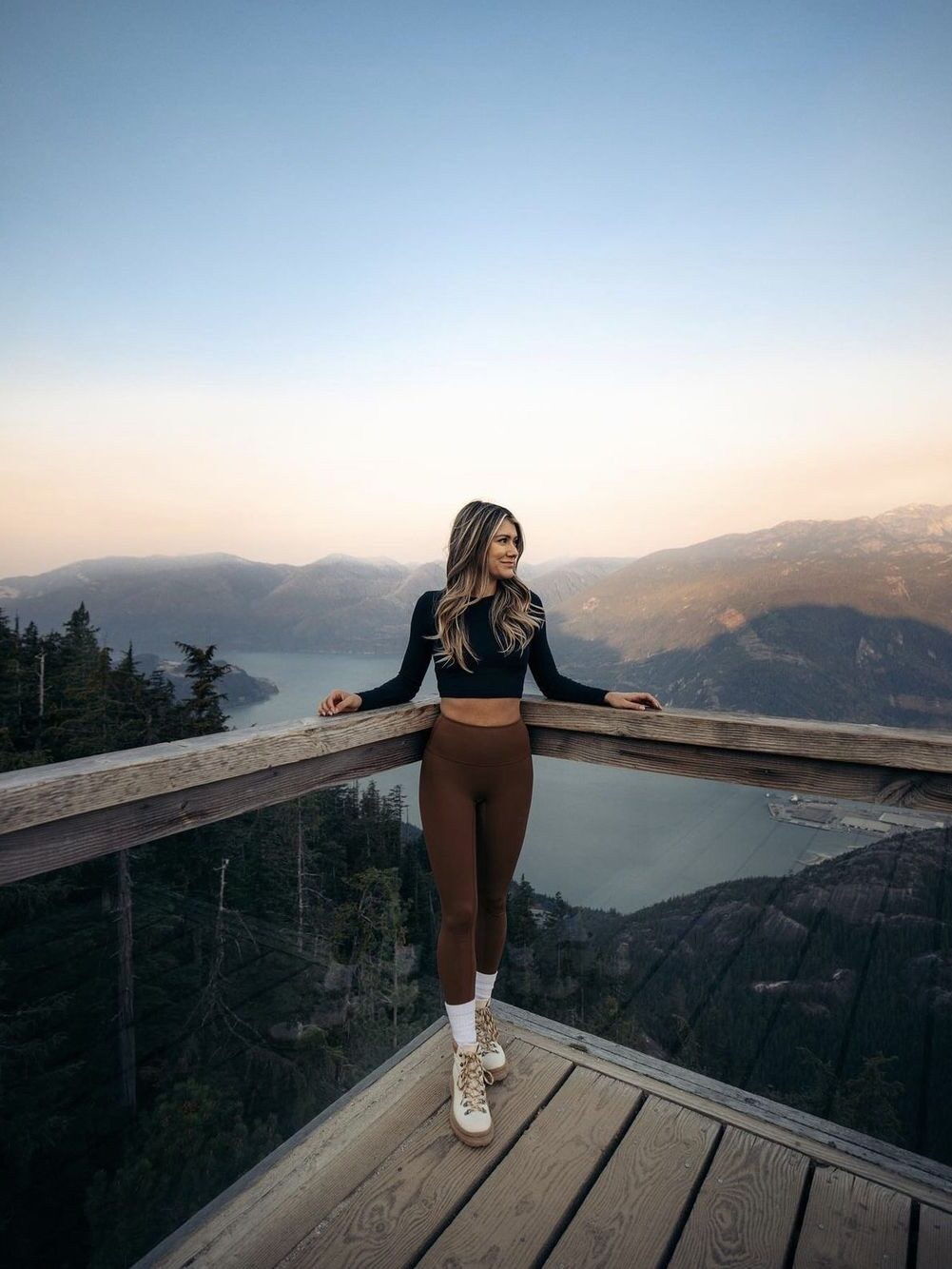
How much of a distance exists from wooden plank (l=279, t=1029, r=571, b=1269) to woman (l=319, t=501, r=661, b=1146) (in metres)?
0.06

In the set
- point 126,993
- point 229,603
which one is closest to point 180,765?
point 126,993

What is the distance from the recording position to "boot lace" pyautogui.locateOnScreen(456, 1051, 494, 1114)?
159cm

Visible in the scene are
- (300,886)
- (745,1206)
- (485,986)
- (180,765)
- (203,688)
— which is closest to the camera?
(180,765)

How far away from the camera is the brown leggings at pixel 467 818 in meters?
1.68

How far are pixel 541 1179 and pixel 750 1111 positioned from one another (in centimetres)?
65

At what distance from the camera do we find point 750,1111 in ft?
5.34

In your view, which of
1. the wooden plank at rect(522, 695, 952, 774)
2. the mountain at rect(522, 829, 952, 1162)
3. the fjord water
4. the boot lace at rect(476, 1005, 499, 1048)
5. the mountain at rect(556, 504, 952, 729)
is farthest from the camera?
the mountain at rect(556, 504, 952, 729)

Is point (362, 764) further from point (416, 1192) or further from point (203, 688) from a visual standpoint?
point (203, 688)

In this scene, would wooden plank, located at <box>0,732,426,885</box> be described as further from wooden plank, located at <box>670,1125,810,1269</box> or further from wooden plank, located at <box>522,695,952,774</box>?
wooden plank, located at <box>670,1125,810,1269</box>

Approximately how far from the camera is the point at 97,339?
57.6 m

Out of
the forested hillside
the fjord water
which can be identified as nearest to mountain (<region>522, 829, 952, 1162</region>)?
the forested hillside

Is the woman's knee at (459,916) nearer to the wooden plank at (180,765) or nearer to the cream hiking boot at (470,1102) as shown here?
the cream hiking boot at (470,1102)

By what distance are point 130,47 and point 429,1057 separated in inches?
1215

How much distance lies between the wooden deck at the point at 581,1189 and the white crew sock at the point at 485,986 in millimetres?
242
